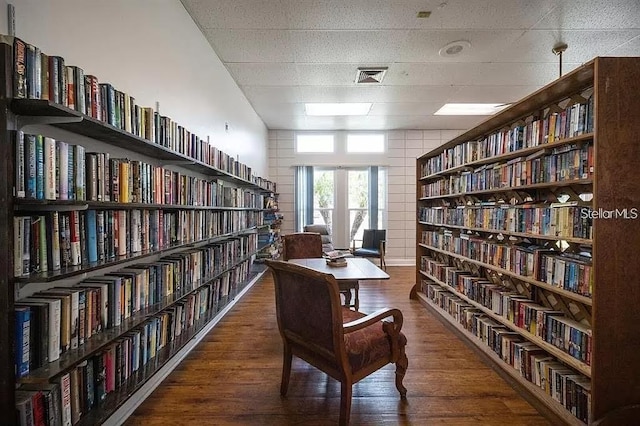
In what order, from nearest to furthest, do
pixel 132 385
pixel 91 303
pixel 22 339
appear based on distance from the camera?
pixel 22 339 < pixel 91 303 < pixel 132 385

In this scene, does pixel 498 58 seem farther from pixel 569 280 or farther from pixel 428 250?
pixel 569 280

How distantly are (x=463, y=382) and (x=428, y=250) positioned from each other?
2.21 m

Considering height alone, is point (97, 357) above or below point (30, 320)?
below

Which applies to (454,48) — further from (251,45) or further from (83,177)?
(83,177)

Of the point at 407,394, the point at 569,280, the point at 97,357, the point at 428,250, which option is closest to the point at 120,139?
the point at 97,357

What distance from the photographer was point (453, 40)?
341 cm

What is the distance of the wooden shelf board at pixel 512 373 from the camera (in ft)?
6.02

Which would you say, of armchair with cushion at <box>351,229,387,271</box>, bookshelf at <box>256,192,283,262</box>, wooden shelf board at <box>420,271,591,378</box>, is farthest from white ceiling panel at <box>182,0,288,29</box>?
armchair with cushion at <box>351,229,387,271</box>

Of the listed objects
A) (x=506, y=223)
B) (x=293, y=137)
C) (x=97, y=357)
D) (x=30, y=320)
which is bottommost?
(x=97, y=357)

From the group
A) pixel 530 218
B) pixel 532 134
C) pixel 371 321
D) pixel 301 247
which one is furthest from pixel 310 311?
pixel 301 247

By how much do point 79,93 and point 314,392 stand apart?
6.99 ft

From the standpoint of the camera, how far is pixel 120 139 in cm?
177

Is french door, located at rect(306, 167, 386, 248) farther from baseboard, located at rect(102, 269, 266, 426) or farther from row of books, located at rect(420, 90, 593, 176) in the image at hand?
baseboard, located at rect(102, 269, 266, 426)

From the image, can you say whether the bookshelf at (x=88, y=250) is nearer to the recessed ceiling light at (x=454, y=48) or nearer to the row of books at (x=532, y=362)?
the row of books at (x=532, y=362)
